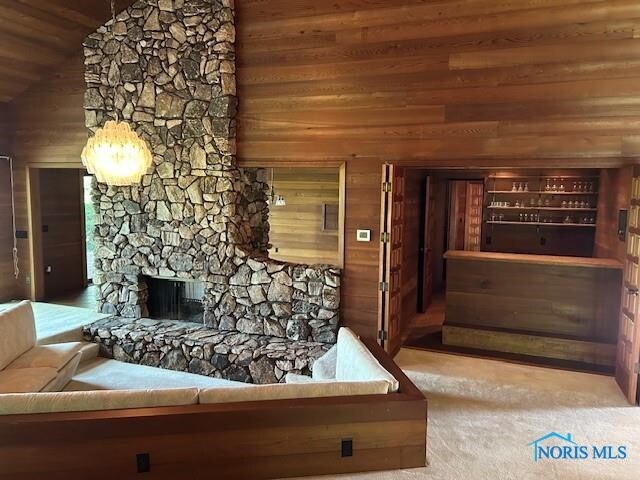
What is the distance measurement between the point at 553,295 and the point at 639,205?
1.48m

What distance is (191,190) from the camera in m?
5.79

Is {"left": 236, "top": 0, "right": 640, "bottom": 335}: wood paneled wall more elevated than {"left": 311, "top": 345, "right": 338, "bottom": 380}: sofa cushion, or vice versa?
{"left": 236, "top": 0, "right": 640, "bottom": 335}: wood paneled wall

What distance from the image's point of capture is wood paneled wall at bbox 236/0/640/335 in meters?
4.19

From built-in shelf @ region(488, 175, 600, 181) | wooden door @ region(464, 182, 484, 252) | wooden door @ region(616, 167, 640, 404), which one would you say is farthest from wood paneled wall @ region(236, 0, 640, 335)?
wooden door @ region(464, 182, 484, 252)

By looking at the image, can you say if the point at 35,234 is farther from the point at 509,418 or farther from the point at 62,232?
the point at 509,418

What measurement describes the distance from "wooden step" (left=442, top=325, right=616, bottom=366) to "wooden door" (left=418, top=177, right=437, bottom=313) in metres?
1.60

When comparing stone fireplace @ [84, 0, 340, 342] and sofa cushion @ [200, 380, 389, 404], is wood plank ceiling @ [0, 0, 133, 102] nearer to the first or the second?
stone fireplace @ [84, 0, 340, 342]

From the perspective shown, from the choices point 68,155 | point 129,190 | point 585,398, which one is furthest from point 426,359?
point 68,155

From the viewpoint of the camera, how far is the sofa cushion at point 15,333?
387 centimetres

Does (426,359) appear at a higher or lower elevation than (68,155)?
lower

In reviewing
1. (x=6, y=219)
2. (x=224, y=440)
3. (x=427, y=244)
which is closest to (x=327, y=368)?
(x=224, y=440)

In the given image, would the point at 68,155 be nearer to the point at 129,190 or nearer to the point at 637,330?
the point at 129,190

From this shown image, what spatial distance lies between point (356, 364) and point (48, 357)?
2.65 metres

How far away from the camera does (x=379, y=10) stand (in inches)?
187
